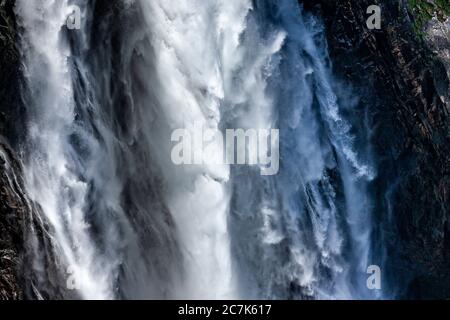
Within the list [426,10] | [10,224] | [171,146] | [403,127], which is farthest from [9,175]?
[426,10]

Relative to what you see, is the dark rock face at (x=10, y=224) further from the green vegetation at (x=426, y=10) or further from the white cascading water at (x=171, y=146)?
the green vegetation at (x=426, y=10)

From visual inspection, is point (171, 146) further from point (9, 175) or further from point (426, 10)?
point (426, 10)

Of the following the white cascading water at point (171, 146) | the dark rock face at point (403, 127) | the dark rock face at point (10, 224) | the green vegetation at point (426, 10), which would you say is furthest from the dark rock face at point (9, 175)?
the green vegetation at point (426, 10)

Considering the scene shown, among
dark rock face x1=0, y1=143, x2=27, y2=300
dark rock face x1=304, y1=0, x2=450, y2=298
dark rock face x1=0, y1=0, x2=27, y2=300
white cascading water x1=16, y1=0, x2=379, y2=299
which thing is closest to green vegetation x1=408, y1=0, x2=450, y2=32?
dark rock face x1=304, y1=0, x2=450, y2=298

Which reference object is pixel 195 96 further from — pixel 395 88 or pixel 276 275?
pixel 395 88

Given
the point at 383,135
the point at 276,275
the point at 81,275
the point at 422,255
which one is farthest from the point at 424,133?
the point at 81,275

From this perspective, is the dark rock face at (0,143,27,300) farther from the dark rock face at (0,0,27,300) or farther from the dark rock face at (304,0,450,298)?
the dark rock face at (304,0,450,298)
